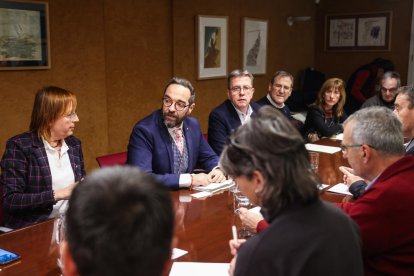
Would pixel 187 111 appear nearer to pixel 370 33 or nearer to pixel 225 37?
pixel 225 37

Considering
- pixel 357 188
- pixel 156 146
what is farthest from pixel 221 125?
pixel 357 188

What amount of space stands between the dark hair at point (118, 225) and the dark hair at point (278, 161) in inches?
18.5

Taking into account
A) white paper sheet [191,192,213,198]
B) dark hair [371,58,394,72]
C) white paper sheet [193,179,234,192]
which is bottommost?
white paper sheet [191,192,213,198]

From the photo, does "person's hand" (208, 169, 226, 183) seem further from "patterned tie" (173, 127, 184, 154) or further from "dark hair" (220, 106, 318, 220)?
"dark hair" (220, 106, 318, 220)

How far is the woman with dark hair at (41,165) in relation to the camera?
7.95 feet

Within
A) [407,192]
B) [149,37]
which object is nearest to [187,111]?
[407,192]

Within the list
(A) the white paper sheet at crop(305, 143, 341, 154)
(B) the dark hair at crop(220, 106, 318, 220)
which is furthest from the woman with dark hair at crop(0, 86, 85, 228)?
(A) the white paper sheet at crop(305, 143, 341, 154)

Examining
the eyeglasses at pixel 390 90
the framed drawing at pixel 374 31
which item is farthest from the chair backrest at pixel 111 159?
the framed drawing at pixel 374 31

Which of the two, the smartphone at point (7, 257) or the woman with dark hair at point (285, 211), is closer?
the woman with dark hair at point (285, 211)

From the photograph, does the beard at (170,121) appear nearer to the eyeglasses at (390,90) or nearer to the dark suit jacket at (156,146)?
the dark suit jacket at (156,146)

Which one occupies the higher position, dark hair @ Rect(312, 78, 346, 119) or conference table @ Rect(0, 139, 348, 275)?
dark hair @ Rect(312, 78, 346, 119)

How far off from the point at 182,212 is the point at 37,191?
0.83 meters

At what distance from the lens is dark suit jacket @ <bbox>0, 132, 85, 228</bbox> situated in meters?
2.41

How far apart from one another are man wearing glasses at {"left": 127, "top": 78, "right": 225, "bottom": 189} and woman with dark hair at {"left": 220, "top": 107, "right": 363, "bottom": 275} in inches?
60.1
